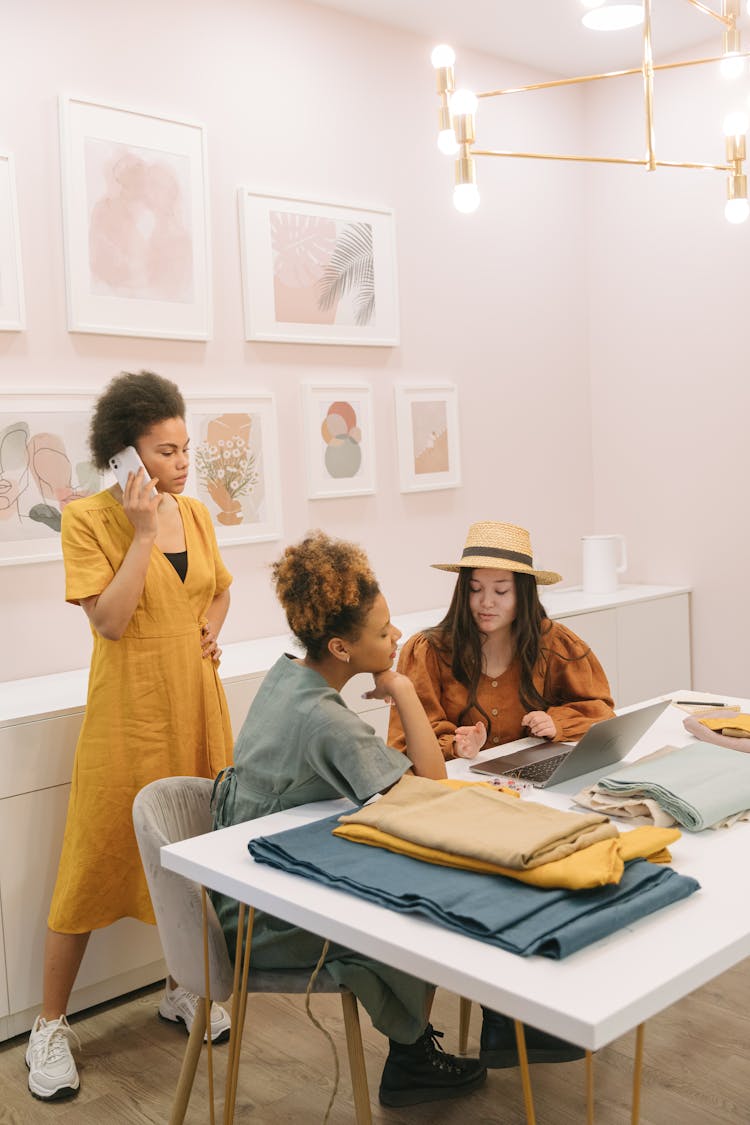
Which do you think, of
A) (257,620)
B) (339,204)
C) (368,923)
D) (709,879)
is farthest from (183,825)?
(339,204)

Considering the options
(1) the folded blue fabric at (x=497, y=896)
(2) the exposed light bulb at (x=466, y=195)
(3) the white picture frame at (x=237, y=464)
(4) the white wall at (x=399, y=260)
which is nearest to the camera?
(1) the folded blue fabric at (x=497, y=896)

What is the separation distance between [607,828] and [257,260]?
8.07 ft

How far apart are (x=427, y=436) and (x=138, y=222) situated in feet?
4.40

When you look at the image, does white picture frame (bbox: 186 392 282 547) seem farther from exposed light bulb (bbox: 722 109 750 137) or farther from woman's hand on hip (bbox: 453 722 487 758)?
exposed light bulb (bbox: 722 109 750 137)

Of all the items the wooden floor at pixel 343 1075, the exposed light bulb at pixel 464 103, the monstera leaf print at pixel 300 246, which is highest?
the monstera leaf print at pixel 300 246

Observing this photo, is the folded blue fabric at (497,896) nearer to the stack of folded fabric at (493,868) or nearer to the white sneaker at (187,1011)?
the stack of folded fabric at (493,868)

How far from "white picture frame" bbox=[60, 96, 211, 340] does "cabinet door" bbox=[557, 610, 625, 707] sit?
5.50ft

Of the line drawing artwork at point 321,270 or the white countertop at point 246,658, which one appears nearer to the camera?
the white countertop at point 246,658

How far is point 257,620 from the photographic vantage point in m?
3.58

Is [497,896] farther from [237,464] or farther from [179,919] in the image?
[237,464]

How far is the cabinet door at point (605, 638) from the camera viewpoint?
13.1ft

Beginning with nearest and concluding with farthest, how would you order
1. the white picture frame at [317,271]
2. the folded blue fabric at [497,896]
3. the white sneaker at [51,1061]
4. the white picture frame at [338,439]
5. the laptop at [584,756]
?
1. the folded blue fabric at [497,896]
2. the laptop at [584,756]
3. the white sneaker at [51,1061]
4. the white picture frame at [317,271]
5. the white picture frame at [338,439]

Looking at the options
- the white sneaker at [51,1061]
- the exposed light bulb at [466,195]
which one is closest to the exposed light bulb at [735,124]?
the exposed light bulb at [466,195]

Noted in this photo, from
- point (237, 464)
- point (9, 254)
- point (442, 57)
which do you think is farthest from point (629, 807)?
point (9, 254)
